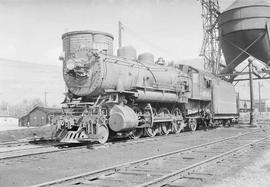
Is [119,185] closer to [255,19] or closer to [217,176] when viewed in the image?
[217,176]

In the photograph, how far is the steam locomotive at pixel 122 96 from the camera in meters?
12.6

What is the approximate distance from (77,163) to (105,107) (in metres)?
5.28

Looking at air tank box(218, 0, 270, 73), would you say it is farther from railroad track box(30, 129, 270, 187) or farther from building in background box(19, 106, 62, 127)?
building in background box(19, 106, 62, 127)

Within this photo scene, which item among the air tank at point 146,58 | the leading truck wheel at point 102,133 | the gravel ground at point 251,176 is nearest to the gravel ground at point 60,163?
the leading truck wheel at point 102,133

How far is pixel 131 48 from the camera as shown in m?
16.7

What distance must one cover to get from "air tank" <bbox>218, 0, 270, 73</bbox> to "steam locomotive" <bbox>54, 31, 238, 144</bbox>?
1203 cm

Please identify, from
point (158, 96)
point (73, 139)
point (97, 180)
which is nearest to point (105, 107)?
point (73, 139)

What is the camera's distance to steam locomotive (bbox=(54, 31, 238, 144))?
41.5ft

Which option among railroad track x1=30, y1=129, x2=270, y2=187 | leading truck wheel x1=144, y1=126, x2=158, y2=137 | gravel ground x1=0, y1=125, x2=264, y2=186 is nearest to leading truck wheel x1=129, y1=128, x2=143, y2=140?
leading truck wheel x1=144, y1=126, x2=158, y2=137

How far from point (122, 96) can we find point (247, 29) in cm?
1943

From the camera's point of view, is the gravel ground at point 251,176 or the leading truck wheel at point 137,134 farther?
the leading truck wheel at point 137,134

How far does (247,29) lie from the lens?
95.5 feet

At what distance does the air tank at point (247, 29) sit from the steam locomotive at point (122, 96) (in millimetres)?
Result: 12033

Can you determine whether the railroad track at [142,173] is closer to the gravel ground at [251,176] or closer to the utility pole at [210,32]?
the gravel ground at [251,176]
